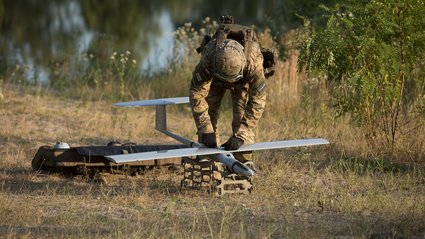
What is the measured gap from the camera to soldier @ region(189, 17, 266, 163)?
8.11m

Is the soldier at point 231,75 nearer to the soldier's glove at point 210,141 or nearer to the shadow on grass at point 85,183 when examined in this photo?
the soldier's glove at point 210,141

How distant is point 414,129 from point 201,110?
10.5 feet

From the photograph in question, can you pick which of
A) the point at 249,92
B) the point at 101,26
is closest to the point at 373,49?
the point at 249,92

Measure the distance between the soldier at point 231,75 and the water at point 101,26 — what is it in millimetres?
7175

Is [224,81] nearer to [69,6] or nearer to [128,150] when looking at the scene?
[128,150]

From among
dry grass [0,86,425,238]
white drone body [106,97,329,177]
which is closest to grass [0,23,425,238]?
dry grass [0,86,425,238]

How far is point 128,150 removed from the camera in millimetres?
9383

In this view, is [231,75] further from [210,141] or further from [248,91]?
[210,141]

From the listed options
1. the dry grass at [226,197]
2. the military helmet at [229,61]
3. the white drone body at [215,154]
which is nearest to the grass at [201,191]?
the dry grass at [226,197]

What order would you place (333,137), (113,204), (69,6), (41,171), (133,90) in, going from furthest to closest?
(69,6) < (133,90) < (333,137) < (41,171) < (113,204)

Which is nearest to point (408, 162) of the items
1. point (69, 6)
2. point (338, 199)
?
point (338, 199)

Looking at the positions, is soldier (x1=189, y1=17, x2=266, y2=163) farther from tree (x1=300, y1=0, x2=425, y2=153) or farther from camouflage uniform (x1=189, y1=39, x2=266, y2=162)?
tree (x1=300, y1=0, x2=425, y2=153)

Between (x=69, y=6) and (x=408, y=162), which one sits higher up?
(x=69, y=6)

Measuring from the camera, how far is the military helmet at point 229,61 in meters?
8.04
